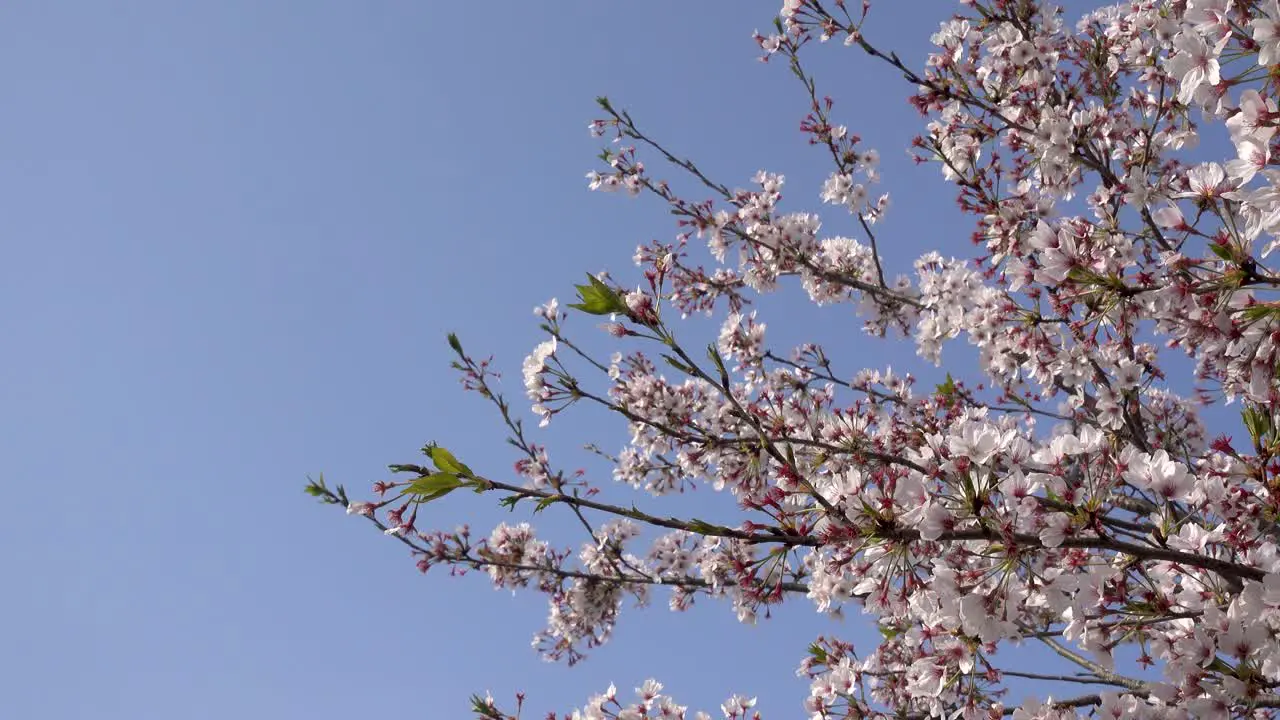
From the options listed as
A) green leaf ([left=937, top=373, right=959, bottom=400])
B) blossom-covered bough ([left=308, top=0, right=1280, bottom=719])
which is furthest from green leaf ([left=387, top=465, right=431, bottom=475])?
green leaf ([left=937, top=373, right=959, bottom=400])

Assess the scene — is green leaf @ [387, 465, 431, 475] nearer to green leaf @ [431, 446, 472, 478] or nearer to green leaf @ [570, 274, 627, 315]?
green leaf @ [431, 446, 472, 478]

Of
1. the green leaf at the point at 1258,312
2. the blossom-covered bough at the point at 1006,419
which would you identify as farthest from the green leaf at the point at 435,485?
the green leaf at the point at 1258,312

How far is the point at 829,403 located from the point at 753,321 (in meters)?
1.27

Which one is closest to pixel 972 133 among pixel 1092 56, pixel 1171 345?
pixel 1092 56

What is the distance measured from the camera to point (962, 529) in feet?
8.76

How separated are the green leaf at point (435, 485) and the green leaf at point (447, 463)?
0.02m

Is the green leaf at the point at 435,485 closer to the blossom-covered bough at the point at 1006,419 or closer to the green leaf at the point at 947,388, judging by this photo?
the blossom-covered bough at the point at 1006,419

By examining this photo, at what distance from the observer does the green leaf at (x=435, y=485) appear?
2.49 meters

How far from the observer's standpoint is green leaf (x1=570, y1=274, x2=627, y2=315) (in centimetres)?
268

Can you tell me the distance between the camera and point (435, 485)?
8.23ft

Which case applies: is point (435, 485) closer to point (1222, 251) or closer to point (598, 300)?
point (598, 300)

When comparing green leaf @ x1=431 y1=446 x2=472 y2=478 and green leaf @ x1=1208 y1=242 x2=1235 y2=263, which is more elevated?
green leaf @ x1=1208 y1=242 x2=1235 y2=263

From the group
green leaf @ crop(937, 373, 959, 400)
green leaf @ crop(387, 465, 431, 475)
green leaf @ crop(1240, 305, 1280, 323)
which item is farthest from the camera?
green leaf @ crop(937, 373, 959, 400)

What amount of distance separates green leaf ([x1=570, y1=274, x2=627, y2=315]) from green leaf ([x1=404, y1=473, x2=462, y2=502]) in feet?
2.55
